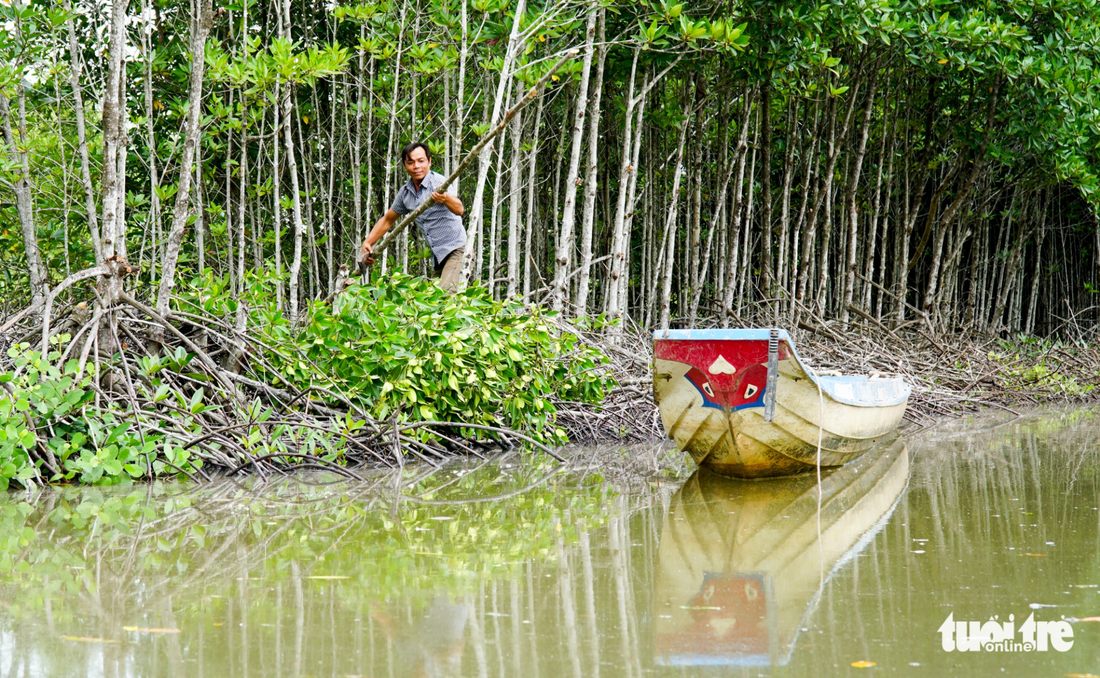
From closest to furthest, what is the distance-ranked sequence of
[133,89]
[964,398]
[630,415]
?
[630,415]
[133,89]
[964,398]

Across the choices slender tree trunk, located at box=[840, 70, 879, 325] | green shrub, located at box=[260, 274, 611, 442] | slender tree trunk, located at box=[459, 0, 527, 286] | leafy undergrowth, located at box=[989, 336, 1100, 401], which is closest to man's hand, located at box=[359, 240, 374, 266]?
green shrub, located at box=[260, 274, 611, 442]

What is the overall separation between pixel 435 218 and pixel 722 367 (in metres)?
2.55

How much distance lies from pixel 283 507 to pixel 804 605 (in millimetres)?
2473

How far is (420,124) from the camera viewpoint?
9.67 m

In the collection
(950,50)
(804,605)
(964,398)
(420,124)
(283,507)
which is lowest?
(964,398)

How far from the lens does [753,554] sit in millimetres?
3650

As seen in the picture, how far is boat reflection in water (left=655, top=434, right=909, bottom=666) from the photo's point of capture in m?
2.58

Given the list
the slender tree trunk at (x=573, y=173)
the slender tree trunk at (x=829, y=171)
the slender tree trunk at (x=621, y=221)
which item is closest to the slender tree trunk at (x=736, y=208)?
the slender tree trunk at (x=829, y=171)

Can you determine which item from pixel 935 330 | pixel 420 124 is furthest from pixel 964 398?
pixel 420 124

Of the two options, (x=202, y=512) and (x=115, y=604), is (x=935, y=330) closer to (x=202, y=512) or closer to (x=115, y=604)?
(x=202, y=512)

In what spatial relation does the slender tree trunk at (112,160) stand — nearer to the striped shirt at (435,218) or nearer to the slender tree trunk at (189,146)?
the slender tree trunk at (189,146)

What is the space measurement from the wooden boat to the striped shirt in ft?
6.54

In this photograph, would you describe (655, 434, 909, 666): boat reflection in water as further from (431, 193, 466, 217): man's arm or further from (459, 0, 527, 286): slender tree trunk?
(459, 0, 527, 286): slender tree trunk

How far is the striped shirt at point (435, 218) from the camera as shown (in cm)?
669
